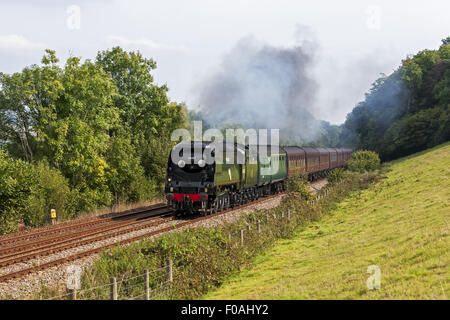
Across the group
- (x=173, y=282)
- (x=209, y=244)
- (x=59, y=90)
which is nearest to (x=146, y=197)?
(x=59, y=90)

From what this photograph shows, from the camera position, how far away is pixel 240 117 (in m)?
64.5

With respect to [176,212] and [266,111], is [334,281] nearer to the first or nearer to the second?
[176,212]

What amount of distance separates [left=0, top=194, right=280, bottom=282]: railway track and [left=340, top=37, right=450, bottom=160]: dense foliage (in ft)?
152

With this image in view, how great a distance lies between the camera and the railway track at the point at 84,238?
43.2ft

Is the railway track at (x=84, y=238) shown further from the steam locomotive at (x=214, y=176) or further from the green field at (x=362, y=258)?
the green field at (x=362, y=258)

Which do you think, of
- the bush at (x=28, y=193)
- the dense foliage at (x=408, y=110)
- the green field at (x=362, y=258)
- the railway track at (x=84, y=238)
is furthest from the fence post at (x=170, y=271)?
the dense foliage at (x=408, y=110)

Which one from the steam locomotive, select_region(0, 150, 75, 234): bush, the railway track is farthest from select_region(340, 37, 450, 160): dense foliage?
select_region(0, 150, 75, 234): bush

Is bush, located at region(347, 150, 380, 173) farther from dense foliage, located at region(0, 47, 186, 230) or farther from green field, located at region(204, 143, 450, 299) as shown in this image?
green field, located at region(204, 143, 450, 299)

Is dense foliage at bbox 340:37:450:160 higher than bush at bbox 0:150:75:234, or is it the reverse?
dense foliage at bbox 340:37:450:160

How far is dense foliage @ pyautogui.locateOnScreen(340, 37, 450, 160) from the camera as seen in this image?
2424 inches

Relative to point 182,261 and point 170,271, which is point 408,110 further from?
point 170,271

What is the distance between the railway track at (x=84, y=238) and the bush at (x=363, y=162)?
76.0 feet

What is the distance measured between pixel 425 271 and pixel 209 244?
606 cm

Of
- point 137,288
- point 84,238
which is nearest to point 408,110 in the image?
point 84,238
